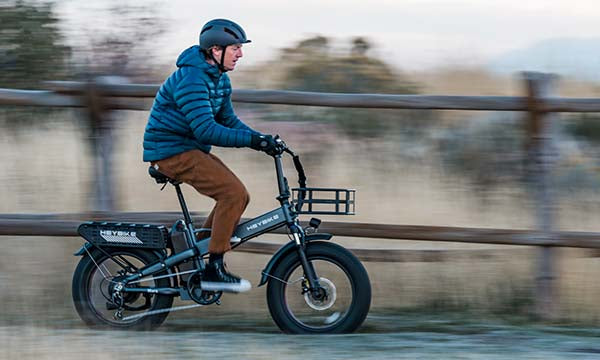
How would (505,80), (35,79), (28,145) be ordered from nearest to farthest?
(28,145)
(35,79)
(505,80)

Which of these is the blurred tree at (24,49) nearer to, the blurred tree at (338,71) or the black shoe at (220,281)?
the blurred tree at (338,71)

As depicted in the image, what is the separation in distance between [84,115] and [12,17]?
4.84 metres

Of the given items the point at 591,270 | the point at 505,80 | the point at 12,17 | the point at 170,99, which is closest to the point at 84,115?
the point at 170,99

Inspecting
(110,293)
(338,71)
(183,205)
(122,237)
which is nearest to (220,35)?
(183,205)

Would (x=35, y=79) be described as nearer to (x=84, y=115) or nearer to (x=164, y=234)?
(x=84, y=115)

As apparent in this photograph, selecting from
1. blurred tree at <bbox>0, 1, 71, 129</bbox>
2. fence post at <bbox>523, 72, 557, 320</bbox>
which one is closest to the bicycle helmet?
fence post at <bbox>523, 72, 557, 320</bbox>

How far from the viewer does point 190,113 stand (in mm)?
6535

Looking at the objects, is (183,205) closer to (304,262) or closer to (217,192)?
(217,192)

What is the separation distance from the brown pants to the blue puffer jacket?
2.9 inches

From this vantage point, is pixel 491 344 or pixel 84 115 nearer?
pixel 491 344

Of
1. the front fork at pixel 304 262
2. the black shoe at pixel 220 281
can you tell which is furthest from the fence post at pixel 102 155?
the front fork at pixel 304 262

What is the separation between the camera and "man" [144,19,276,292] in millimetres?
6535

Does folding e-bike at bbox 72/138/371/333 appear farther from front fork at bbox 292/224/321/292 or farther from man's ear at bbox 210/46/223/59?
man's ear at bbox 210/46/223/59

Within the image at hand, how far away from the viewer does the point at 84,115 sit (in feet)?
25.7
